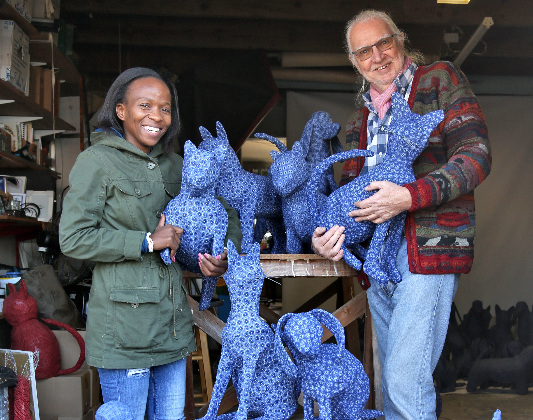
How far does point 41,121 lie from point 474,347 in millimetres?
3427

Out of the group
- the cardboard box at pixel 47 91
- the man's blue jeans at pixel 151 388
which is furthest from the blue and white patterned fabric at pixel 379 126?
the cardboard box at pixel 47 91

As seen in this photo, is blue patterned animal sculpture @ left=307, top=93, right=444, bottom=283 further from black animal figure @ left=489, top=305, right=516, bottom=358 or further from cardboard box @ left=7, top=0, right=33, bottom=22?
black animal figure @ left=489, top=305, right=516, bottom=358

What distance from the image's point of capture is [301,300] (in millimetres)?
4715

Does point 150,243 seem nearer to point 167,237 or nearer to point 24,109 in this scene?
point 167,237

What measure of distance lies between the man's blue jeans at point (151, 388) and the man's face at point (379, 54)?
1122 mm

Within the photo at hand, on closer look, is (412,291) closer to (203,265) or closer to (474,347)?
(203,265)

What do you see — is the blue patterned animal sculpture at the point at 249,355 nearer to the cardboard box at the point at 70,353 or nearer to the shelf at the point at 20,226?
the cardboard box at the point at 70,353

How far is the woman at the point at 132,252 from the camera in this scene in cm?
138

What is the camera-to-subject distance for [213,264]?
1.52m

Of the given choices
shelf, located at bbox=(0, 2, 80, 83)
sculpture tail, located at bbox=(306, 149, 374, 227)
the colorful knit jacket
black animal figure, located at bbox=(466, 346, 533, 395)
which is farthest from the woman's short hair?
black animal figure, located at bbox=(466, 346, 533, 395)

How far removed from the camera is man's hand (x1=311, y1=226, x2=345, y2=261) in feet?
5.35

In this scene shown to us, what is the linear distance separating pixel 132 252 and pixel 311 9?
3.25 metres

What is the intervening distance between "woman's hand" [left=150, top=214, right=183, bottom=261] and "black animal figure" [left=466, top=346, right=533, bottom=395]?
2.67 meters

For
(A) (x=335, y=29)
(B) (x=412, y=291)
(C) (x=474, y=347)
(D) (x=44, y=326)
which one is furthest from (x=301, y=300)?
(B) (x=412, y=291)
